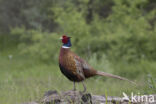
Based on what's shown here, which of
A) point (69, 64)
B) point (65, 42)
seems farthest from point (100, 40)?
point (69, 64)

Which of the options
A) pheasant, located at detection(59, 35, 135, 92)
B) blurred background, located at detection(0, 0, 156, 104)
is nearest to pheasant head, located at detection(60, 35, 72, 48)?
pheasant, located at detection(59, 35, 135, 92)

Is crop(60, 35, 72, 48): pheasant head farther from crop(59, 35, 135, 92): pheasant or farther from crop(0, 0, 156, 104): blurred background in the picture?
crop(0, 0, 156, 104): blurred background

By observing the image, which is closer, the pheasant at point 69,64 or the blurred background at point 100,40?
the pheasant at point 69,64

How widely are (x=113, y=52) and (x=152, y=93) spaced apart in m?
8.87

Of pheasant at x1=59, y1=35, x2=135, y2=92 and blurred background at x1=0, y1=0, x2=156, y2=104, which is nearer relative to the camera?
pheasant at x1=59, y1=35, x2=135, y2=92

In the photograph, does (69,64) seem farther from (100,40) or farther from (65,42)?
(100,40)

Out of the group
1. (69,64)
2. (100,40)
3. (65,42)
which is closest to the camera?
(69,64)

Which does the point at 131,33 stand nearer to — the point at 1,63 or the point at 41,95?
the point at 1,63

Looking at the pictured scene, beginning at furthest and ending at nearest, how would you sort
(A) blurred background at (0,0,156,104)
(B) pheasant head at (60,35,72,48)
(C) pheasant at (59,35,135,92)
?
(A) blurred background at (0,0,156,104)
(B) pheasant head at (60,35,72,48)
(C) pheasant at (59,35,135,92)

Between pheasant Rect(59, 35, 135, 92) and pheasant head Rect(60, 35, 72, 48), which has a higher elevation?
pheasant head Rect(60, 35, 72, 48)

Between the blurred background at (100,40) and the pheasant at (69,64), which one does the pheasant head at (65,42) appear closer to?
the pheasant at (69,64)

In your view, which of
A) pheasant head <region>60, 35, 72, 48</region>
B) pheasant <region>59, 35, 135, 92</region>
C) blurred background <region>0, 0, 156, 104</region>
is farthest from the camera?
blurred background <region>0, 0, 156, 104</region>

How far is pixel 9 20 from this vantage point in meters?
18.9

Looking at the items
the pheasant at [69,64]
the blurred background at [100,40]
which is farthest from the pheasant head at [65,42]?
the blurred background at [100,40]
